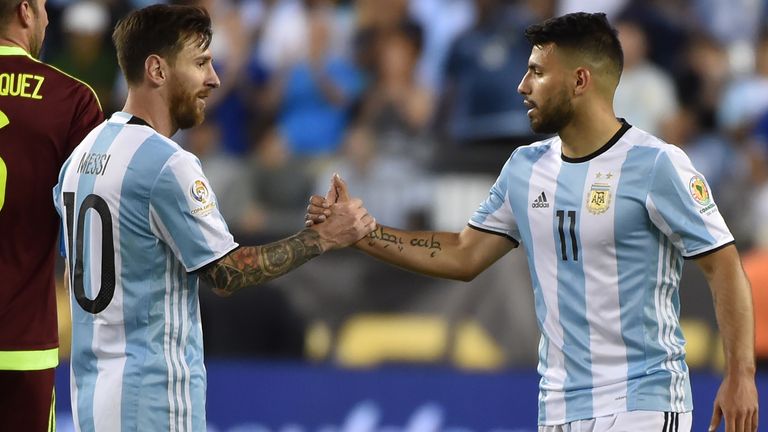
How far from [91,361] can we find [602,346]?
168 cm

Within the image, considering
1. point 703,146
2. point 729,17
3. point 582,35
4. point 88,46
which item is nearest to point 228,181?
point 88,46

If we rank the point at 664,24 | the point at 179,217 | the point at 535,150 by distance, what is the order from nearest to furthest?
the point at 179,217 → the point at 535,150 → the point at 664,24

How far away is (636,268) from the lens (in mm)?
4461

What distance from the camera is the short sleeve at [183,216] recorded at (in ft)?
13.4

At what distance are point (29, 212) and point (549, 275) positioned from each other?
1784 millimetres

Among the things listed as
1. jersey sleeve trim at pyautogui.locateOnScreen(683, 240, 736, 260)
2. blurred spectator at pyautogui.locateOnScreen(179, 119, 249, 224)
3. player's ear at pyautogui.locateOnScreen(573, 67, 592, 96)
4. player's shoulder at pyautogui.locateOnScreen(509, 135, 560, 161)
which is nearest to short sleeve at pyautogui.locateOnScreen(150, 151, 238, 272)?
player's shoulder at pyautogui.locateOnScreen(509, 135, 560, 161)

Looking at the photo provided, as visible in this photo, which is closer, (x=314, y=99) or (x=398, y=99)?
(x=398, y=99)

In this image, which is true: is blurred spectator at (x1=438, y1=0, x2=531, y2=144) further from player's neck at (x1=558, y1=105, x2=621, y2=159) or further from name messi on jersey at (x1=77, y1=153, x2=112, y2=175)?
name messi on jersey at (x1=77, y1=153, x2=112, y2=175)

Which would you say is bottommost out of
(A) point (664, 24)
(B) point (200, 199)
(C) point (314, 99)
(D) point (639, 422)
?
(D) point (639, 422)

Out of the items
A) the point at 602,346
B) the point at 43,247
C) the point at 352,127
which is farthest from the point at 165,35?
the point at 352,127

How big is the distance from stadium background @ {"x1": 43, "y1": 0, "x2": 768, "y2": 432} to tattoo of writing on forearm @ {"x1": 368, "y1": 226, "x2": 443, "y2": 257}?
2828 millimetres

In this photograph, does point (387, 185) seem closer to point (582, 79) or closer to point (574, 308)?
point (582, 79)

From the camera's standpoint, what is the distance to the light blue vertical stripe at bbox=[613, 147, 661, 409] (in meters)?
4.43

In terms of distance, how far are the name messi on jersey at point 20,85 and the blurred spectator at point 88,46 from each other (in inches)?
225
